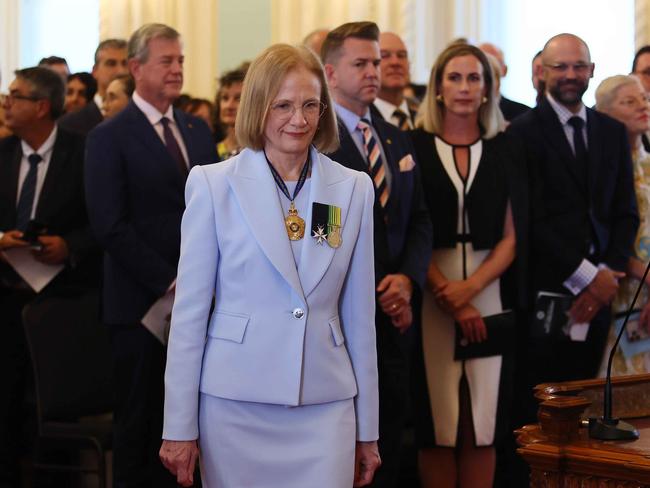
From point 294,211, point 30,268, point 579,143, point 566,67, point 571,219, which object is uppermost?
point 566,67

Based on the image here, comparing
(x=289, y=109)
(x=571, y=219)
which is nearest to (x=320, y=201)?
(x=289, y=109)

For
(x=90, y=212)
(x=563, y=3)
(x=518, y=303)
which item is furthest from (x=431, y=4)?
(x=90, y=212)

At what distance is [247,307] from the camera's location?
292cm

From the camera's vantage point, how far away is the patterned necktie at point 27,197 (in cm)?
539

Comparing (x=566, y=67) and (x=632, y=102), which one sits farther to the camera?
(x=632, y=102)

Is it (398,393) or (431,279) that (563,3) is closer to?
(431,279)

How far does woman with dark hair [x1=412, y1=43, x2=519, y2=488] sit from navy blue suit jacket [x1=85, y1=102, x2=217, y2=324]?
1.13 meters

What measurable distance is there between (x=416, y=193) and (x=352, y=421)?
2.00 metres

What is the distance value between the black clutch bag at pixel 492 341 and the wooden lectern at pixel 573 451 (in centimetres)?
195

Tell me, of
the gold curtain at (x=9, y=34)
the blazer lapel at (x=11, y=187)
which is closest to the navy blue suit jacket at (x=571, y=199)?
the blazer lapel at (x=11, y=187)

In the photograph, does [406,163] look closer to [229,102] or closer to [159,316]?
[159,316]

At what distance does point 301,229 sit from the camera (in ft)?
9.79

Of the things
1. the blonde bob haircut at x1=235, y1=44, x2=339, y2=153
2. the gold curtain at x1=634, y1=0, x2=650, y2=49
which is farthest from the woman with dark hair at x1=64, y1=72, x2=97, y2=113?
the blonde bob haircut at x1=235, y1=44, x2=339, y2=153

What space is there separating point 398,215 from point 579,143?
3.87 feet
